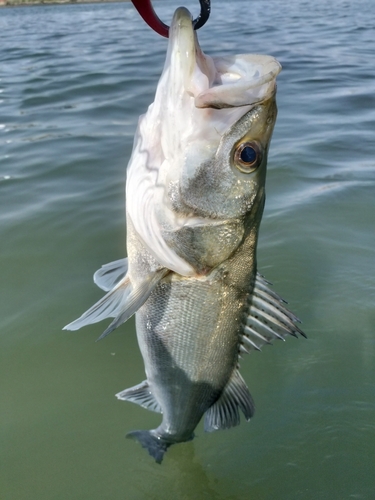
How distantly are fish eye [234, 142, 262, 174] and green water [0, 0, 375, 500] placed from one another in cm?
151

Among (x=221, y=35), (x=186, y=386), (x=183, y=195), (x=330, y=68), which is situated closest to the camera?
(x=183, y=195)

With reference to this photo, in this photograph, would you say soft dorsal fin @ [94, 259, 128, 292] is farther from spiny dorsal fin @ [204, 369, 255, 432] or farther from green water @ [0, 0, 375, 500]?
green water @ [0, 0, 375, 500]

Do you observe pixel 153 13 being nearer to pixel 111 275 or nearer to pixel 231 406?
pixel 111 275

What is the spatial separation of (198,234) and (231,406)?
80cm

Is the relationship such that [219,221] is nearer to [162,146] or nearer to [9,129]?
[162,146]

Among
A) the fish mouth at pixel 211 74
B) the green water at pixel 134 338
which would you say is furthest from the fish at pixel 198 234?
the green water at pixel 134 338

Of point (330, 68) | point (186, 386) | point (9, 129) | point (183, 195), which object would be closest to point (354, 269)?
point (186, 386)

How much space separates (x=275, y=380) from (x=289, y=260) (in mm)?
1226

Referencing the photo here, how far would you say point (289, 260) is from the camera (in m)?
4.11

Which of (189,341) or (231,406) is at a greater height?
(189,341)

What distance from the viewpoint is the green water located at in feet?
8.70

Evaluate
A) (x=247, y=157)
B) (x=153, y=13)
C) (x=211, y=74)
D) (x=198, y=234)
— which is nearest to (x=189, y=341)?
(x=198, y=234)

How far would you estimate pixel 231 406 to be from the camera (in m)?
2.34

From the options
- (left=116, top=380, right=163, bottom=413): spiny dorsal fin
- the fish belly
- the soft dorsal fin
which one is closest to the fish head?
the fish belly
